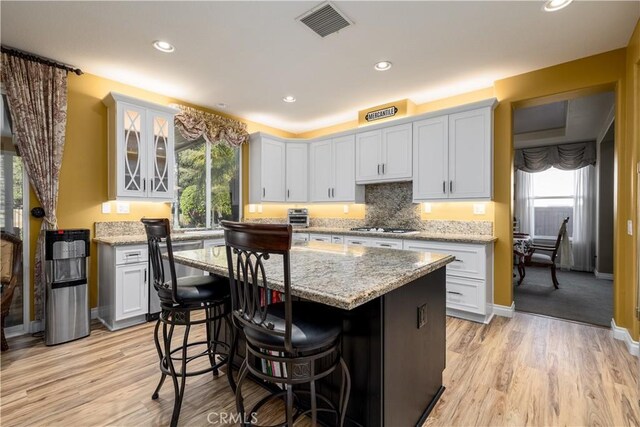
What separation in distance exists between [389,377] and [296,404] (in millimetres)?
672

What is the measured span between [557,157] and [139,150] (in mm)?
7397

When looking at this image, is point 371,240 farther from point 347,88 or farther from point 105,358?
point 105,358

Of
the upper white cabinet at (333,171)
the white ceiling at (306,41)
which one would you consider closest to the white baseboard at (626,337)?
the white ceiling at (306,41)

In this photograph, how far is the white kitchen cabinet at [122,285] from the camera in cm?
295

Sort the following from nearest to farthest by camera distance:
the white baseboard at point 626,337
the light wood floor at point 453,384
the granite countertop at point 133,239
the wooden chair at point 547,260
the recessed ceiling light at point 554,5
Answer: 1. the light wood floor at point 453,384
2. the recessed ceiling light at point 554,5
3. the white baseboard at point 626,337
4. the granite countertop at point 133,239
5. the wooden chair at point 547,260

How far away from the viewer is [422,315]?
1.62 m

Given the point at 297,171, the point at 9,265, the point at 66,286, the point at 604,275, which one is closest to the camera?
the point at 9,265

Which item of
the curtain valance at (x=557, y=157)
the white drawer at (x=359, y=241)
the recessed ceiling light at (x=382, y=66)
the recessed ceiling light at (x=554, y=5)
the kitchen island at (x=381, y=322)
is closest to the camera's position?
the kitchen island at (x=381, y=322)

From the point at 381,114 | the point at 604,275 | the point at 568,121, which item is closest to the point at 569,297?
the point at 604,275

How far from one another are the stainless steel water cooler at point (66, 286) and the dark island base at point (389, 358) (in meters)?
2.43

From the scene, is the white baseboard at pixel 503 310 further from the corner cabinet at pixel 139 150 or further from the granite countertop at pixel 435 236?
the corner cabinet at pixel 139 150

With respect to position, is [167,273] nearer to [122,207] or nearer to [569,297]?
[122,207]

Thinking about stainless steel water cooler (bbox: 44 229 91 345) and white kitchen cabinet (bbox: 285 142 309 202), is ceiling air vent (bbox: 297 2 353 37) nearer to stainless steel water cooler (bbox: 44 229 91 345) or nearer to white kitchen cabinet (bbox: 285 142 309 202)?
white kitchen cabinet (bbox: 285 142 309 202)

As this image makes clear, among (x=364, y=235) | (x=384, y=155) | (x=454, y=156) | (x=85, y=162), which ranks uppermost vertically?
(x=384, y=155)
